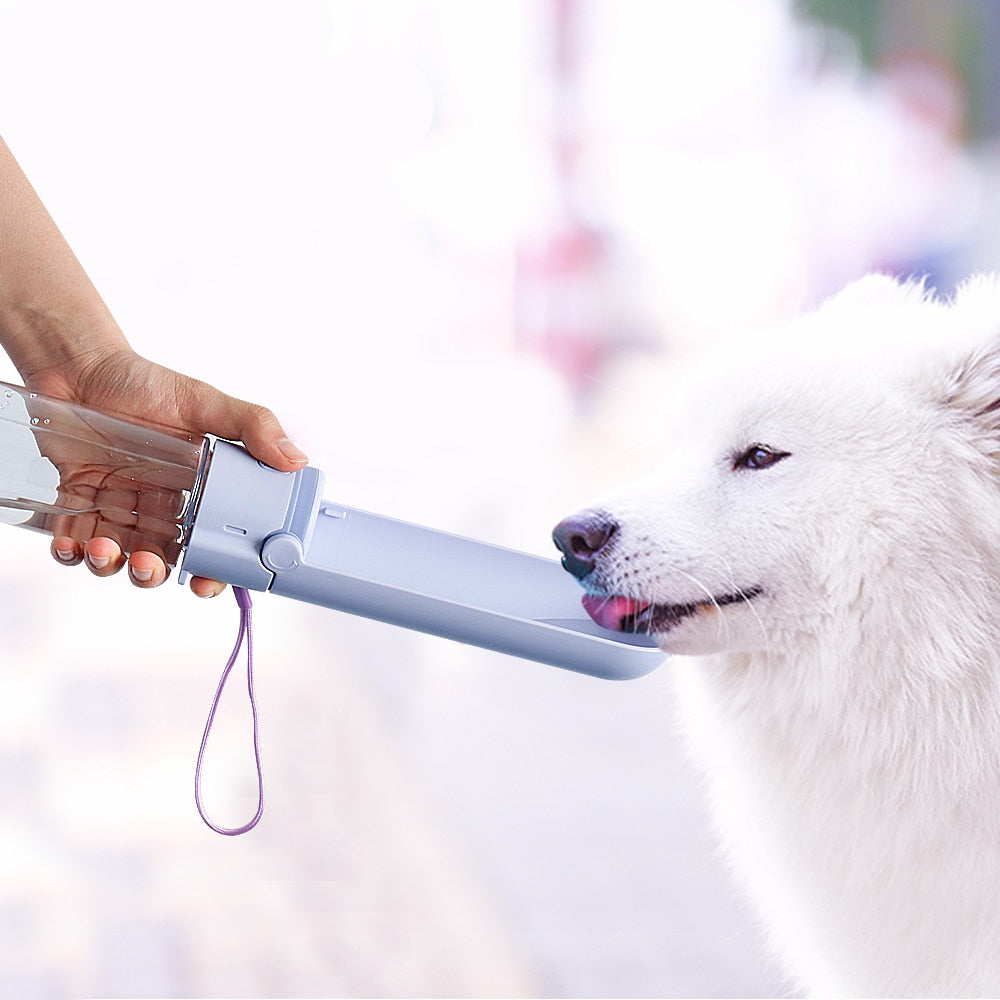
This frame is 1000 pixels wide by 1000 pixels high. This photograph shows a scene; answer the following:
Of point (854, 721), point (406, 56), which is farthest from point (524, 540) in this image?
point (854, 721)

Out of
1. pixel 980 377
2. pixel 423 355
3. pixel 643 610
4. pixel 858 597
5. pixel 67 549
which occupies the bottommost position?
pixel 423 355

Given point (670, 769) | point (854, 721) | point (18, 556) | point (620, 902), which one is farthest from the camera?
point (18, 556)

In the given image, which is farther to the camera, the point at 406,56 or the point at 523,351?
the point at 523,351

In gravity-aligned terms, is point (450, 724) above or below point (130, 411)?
below

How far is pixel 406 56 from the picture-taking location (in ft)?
17.0

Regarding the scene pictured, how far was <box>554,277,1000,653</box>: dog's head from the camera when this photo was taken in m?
1.03

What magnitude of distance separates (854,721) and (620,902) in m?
1.33

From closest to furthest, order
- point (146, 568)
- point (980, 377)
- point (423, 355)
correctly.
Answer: point (980, 377)
point (146, 568)
point (423, 355)

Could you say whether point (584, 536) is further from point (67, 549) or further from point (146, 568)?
point (67, 549)

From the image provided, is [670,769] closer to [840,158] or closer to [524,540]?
[524,540]

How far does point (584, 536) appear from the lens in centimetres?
109

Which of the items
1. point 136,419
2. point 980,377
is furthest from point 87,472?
point 980,377

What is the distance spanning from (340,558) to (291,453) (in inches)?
4.5

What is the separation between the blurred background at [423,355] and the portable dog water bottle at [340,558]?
42 centimetres
